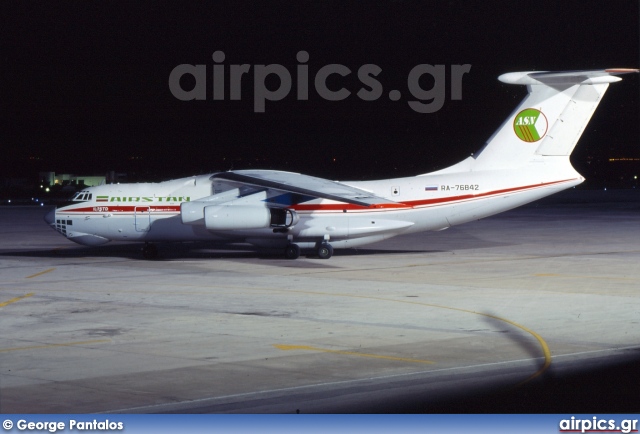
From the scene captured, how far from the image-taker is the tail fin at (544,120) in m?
28.0

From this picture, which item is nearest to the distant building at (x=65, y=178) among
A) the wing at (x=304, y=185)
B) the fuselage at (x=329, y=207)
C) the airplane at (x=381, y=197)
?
the fuselage at (x=329, y=207)

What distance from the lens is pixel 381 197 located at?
1091 inches

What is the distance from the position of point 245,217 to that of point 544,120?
985 cm

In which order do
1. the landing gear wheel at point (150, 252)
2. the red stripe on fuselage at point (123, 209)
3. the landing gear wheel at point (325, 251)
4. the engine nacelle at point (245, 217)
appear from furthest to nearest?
the landing gear wheel at point (150, 252) → the red stripe on fuselage at point (123, 209) → the landing gear wheel at point (325, 251) → the engine nacelle at point (245, 217)

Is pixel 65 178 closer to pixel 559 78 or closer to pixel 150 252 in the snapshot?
pixel 150 252

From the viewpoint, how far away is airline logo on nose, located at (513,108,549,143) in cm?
2827

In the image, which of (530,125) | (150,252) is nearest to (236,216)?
(150,252)

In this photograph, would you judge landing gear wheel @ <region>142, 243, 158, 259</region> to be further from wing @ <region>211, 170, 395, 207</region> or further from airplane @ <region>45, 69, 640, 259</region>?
wing @ <region>211, 170, 395, 207</region>

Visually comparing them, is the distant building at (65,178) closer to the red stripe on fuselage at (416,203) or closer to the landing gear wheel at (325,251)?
the landing gear wheel at (325,251)

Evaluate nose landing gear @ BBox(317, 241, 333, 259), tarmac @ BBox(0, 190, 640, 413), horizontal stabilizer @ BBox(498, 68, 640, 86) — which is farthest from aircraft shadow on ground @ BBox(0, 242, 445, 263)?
horizontal stabilizer @ BBox(498, 68, 640, 86)

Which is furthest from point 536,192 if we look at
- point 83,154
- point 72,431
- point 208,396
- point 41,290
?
point 83,154

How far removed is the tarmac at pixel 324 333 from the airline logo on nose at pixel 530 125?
3.83 m

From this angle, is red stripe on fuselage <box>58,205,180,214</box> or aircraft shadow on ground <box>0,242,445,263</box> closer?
red stripe on fuselage <box>58,205,180,214</box>

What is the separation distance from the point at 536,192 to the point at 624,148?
98.7 meters
